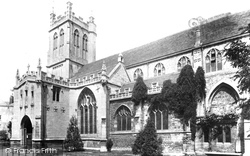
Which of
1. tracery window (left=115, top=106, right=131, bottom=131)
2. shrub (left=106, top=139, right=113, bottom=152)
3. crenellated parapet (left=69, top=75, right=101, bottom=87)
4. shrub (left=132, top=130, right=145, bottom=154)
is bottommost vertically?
shrub (left=106, top=139, right=113, bottom=152)

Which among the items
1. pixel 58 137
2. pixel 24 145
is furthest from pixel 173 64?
pixel 24 145

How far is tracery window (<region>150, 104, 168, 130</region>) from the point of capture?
26.8 meters

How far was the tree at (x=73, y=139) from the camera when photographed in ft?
108

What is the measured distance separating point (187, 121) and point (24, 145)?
2332 cm

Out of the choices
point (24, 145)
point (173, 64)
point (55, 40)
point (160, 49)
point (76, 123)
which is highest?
point (55, 40)

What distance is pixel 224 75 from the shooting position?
989 inches

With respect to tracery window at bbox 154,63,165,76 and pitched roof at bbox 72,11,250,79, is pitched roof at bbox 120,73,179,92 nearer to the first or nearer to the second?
tracery window at bbox 154,63,165,76

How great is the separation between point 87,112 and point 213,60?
1902cm

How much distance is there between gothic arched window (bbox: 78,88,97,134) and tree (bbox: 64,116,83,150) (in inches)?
60.0

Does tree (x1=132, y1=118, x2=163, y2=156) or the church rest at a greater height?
the church

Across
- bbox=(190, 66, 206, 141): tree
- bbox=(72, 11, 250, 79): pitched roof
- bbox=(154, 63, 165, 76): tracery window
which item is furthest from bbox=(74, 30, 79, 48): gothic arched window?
bbox=(190, 66, 206, 141): tree

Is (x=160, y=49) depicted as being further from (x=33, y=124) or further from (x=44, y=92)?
(x=33, y=124)

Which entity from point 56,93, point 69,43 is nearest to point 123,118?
point 56,93

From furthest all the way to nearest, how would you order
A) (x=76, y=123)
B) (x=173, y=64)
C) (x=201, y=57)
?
(x=76, y=123) < (x=173, y=64) < (x=201, y=57)
